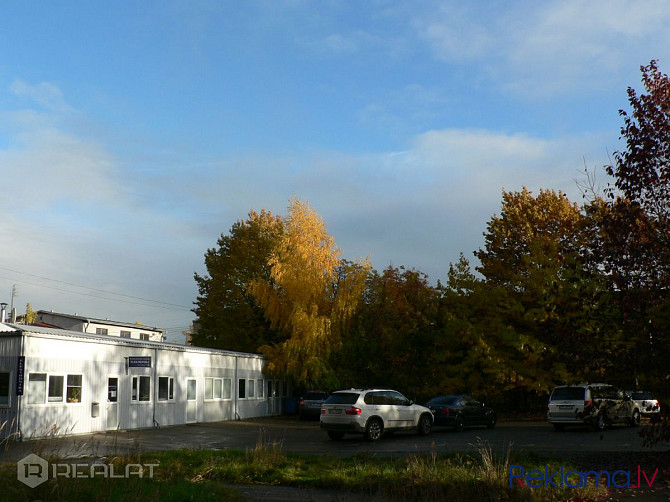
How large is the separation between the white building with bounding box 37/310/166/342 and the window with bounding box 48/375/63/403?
1278 inches

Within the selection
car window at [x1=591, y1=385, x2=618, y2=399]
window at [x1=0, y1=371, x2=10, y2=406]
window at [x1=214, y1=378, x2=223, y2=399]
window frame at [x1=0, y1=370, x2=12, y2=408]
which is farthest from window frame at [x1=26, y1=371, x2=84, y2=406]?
car window at [x1=591, y1=385, x2=618, y2=399]

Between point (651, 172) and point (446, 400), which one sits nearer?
point (651, 172)

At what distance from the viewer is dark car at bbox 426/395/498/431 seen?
92.9 feet

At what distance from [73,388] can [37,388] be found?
174 cm

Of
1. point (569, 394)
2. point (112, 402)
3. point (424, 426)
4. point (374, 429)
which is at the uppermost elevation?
point (112, 402)

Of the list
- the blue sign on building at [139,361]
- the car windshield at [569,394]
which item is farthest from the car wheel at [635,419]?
the blue sign on building at [139,361]

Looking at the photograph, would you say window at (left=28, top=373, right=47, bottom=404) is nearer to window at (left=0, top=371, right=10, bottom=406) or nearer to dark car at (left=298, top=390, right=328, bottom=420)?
window at (left=0, top=371, right=10, bottom=406)

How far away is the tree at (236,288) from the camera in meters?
50.8

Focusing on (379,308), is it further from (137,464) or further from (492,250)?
(137,464)

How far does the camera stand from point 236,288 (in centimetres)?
5256

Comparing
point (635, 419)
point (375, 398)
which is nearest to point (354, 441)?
point (375, 398)

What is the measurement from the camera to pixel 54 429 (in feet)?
33.2

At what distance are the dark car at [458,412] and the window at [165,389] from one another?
12.0 meters

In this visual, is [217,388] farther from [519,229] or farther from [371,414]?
[519,229]
